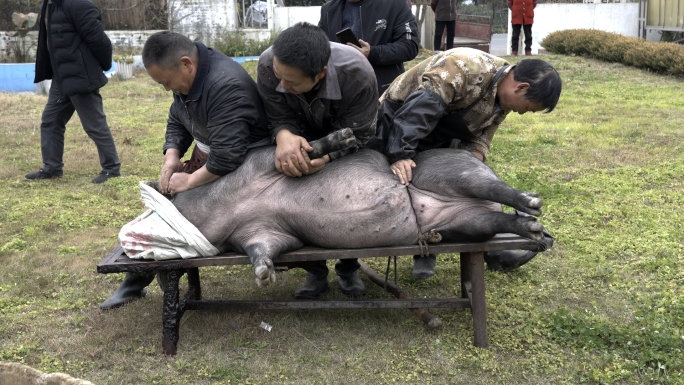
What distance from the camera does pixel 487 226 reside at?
145 inches

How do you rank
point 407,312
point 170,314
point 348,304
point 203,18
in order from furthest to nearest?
1. point 203,18
2. point 407,312
3. point 348,304
4. point 170,314

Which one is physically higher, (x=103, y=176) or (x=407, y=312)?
(x=103, y=176)

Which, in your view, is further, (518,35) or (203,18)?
(203,18)

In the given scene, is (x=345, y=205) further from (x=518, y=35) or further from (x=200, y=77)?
(x=518, y=35)

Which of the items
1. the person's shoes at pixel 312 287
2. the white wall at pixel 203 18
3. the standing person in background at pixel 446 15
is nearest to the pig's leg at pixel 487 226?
the person's shoes at pixel 312 287

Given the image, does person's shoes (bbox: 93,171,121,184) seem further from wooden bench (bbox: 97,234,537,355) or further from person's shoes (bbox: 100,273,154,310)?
wooden bench (bbox: 97,234,537,355)

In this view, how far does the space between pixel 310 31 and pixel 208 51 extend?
77 centimetres

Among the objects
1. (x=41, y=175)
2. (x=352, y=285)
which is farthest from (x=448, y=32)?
(x=352, y=285)

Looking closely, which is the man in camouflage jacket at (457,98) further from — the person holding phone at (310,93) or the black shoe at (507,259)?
the black shoe at (507,259)

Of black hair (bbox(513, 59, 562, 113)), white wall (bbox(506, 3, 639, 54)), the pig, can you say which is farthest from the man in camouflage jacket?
white wall (bbox(506, 3, 639, 54))

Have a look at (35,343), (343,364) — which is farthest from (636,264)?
(35,343)

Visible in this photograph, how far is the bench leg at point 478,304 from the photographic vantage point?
3828 mm

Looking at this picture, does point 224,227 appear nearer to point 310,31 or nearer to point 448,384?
point 310,31

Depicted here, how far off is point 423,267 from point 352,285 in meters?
0.51
